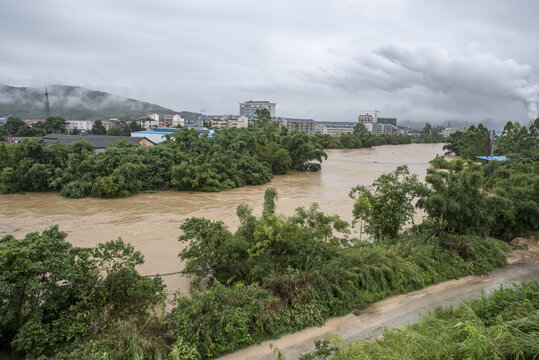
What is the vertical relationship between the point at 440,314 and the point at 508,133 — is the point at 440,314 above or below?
below

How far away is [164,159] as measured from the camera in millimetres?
20547

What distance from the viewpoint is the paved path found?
502cm

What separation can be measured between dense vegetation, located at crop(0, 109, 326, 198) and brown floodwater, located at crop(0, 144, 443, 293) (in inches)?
26.7

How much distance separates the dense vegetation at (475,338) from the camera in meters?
2.79

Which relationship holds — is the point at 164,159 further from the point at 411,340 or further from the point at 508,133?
the point at 508,133

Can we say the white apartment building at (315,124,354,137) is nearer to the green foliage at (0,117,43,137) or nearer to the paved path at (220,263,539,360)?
the green foliage at (0,117,43,137)

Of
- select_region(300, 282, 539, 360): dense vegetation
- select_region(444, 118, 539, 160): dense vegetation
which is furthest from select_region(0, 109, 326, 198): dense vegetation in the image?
select_region(444, 118, 539, 160): dense vegetation

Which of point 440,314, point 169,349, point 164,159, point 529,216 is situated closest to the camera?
point 169,349

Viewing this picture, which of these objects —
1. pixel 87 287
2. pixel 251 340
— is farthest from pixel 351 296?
pixel 87 287

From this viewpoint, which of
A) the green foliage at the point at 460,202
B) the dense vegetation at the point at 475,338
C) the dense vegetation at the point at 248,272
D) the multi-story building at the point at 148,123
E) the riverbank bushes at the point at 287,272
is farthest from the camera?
the multi-story building at the point at 148,123

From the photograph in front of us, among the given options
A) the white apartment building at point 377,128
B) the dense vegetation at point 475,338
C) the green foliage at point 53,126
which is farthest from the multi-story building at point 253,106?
the dense vegetation at point 475,338

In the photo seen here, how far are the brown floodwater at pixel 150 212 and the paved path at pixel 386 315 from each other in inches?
129

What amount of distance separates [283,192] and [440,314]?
15470mm

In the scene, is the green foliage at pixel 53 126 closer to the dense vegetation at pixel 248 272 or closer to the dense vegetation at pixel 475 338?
the dense vegetation at pixel 248 272
